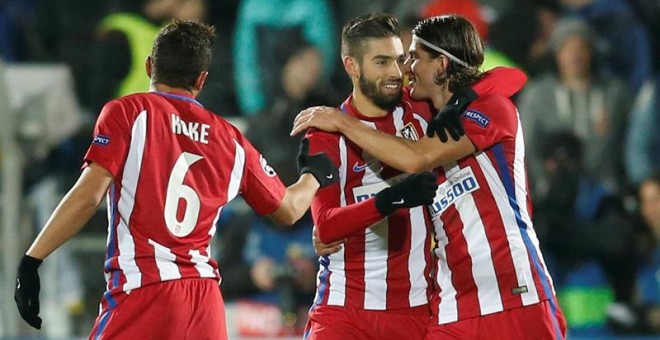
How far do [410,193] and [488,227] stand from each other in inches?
13.1

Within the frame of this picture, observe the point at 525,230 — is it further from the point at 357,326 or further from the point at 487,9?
the point at 487,9

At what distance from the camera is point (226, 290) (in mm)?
8336

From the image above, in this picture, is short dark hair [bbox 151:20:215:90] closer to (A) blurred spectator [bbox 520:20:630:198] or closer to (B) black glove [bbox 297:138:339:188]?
(B) black glove [bbox 297:138:339:188]

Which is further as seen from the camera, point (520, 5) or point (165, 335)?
point (520, 5)

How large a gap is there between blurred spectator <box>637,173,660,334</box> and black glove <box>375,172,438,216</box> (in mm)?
4003

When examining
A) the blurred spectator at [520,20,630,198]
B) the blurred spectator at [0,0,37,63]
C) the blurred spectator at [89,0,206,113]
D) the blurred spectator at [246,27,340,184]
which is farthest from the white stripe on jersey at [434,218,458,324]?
the blurred spectator at [0,0,37,63]

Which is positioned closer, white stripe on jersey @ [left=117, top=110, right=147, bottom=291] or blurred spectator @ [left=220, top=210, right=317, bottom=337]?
white stripe on jersey @ [left=117, top=110, right=147, bottom=291]

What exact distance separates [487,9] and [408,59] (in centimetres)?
419

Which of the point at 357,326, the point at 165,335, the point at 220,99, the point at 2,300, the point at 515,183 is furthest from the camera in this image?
the point at 220,99

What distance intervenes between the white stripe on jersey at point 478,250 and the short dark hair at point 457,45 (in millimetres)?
350

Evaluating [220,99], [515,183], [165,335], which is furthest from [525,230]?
[220,99]

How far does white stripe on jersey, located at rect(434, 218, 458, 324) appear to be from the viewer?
4574 mm

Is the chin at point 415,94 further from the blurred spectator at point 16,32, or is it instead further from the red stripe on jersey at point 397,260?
the blurred spectator at point 16,32

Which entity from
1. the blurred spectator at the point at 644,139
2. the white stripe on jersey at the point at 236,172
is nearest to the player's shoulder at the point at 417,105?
the white stripe on jersey at the point at 236,172
